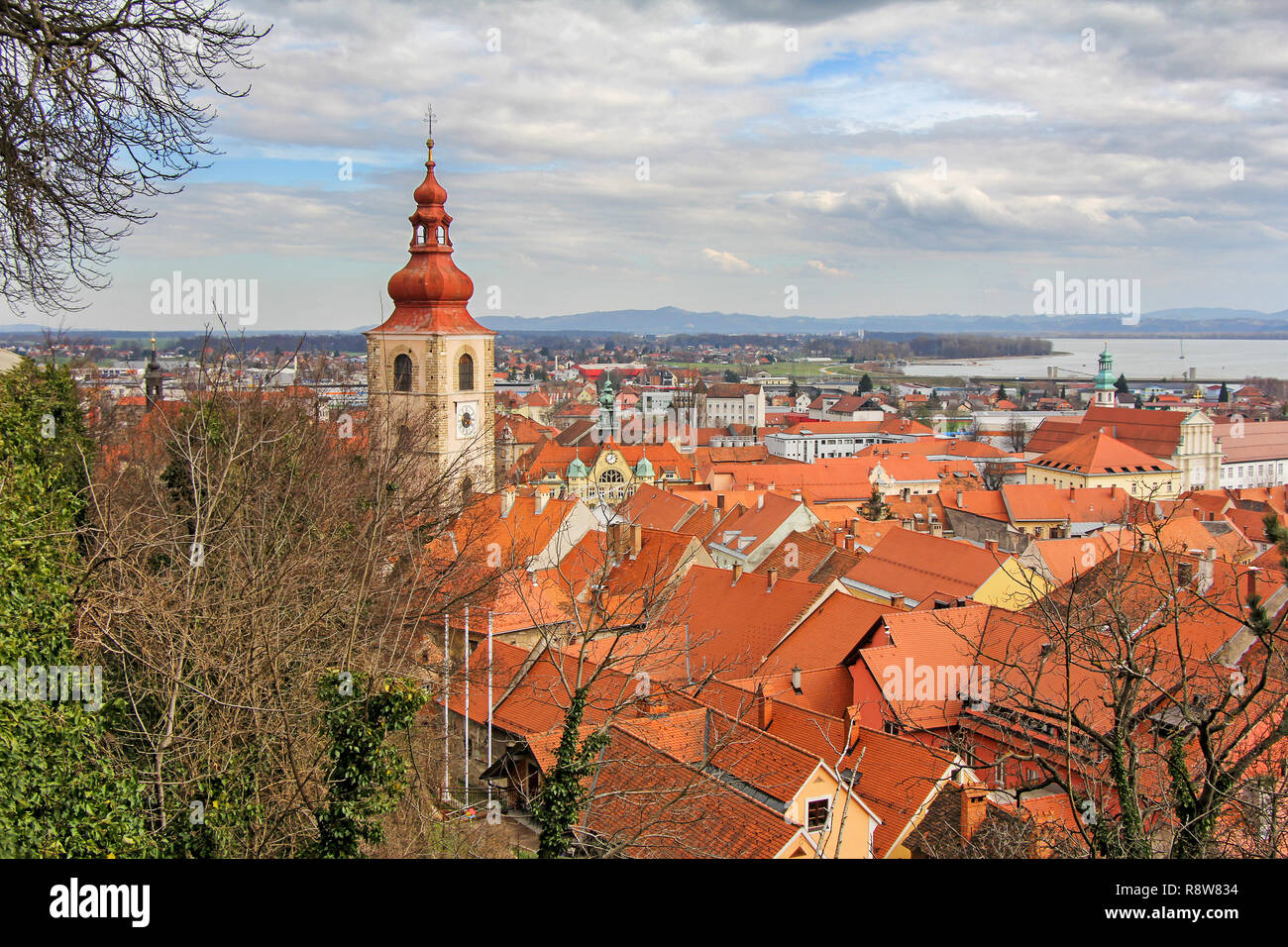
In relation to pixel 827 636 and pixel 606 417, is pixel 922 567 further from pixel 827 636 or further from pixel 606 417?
pixel 606 417

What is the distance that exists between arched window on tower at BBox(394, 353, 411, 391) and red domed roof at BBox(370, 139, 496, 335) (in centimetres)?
108

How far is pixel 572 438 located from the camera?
102375 millimetres

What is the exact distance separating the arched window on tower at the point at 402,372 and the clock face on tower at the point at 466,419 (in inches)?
77.2

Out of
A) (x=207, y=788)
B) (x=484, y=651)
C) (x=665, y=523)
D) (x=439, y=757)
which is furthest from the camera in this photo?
(x=665, y=523)

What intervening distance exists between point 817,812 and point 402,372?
1059 inches

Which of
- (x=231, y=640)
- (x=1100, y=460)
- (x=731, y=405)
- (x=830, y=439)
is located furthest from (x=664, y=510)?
(x=731, y=405)

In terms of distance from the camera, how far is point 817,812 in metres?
14.8

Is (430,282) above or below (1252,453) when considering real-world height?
above

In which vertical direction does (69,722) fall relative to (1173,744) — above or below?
above

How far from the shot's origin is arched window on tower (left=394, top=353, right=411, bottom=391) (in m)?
37.5
